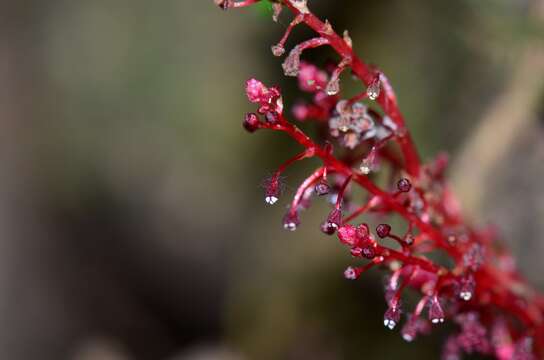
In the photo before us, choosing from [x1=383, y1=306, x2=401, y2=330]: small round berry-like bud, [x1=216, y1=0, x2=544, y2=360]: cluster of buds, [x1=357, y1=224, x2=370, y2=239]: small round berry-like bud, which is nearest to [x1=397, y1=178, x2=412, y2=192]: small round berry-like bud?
[x1=216, y1=0, x2=544, y2=360]: cluster of buds

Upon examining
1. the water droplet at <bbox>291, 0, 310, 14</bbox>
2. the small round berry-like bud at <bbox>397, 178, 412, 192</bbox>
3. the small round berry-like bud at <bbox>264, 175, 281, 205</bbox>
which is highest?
the water droplet at <bbox>291, 0, 310, 14</bbox>

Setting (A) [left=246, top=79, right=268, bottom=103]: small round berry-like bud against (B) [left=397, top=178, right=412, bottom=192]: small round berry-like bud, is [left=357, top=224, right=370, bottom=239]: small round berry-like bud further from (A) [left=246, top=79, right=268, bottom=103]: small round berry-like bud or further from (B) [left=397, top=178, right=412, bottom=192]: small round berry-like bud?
(A) [left=246, top=79, right=268, bottom=103]: small round berry-like bud

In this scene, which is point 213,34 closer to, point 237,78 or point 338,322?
point 237,78

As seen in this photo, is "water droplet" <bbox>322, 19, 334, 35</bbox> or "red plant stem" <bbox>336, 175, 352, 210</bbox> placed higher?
"water droplet" <bbox>322, 19, 334, 35</bbox>

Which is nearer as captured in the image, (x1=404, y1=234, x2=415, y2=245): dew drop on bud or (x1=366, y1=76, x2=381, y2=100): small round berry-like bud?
(x1=366, y1=76, x2=381, y2=100): small round berry-like bud

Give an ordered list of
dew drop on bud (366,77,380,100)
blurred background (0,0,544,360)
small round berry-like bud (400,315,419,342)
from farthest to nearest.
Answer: blurred background (0,0,544,360), small round berry-like bud (400,315,419,342), dew drop on bud (366,77,380,100)

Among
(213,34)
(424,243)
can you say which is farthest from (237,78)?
(424,243)

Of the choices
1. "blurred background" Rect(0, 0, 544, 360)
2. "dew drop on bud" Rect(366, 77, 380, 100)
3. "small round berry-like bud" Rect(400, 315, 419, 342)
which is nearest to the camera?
"dew drop on bud" Rect(366, 77, 380, 100)
